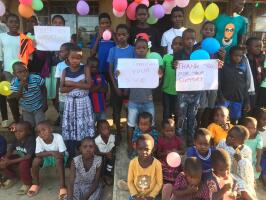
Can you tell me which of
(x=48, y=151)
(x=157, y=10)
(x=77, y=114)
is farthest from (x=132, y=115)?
(x=157, y=10)

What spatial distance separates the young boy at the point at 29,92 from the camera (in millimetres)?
4156

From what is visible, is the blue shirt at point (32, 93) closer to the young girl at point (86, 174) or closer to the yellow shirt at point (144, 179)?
the young girl at point (86, 174)

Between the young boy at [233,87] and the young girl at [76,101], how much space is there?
1766 millimetres

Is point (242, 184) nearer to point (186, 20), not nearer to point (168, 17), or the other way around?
point (186, 20)

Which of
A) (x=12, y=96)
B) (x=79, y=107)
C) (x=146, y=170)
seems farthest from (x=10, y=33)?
(x=146, y=170)

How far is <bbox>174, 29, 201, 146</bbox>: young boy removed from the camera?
406 cm

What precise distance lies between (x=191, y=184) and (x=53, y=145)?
1781 millimetres

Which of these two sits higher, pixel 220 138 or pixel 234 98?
pixel 234 98

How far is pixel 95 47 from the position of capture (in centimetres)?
437

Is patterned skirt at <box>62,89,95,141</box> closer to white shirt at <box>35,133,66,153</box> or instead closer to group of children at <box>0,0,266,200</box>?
group of children at <box>0,0,266,200</box>

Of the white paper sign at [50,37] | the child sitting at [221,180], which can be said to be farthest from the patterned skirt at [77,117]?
the child sitting at [221,180]

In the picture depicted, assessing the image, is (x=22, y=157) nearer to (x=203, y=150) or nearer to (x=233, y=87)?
(x=203, y=150)

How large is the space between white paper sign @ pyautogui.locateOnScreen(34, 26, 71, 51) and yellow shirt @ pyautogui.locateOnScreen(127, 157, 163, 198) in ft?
6.66

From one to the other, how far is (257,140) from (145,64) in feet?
5.45
